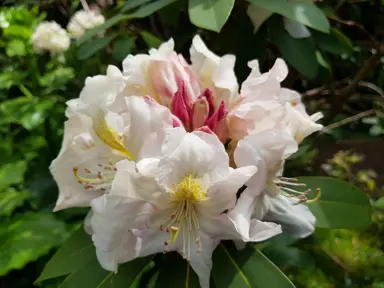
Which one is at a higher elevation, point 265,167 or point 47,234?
point 265,167

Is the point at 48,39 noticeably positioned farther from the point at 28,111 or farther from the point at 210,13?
the point at 210,13

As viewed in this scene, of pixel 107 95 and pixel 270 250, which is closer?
pixel 107 95

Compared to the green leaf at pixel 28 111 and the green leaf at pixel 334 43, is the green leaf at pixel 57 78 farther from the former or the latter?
the green leaf at pixel 334 43

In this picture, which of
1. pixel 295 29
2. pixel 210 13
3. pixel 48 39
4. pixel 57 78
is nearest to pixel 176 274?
pixel 210 13

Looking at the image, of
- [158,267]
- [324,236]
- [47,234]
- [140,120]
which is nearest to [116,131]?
[140,120]

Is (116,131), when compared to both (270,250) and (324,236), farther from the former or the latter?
(324,236)

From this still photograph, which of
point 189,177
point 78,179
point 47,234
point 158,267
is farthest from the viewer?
point 47,234

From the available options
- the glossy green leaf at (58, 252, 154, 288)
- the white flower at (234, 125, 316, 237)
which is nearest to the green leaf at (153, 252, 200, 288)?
the glossy green leaf at (58, 252, 154, 288)
